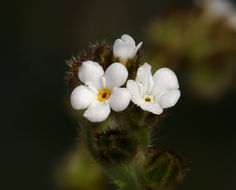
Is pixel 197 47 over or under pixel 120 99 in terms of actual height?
over

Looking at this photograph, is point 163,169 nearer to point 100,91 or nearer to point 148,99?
point 148,99

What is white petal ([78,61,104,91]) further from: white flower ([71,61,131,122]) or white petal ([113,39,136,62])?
white petal ([113,39,136,62])

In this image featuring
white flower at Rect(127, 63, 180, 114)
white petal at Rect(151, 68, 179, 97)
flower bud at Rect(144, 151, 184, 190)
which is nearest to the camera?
white flower at Rect(127, 63, 180, 114)

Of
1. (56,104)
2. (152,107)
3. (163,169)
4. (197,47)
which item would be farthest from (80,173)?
(56,104)

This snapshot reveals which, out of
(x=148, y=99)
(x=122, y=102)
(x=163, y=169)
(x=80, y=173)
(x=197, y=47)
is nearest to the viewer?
(x=122, y=102)

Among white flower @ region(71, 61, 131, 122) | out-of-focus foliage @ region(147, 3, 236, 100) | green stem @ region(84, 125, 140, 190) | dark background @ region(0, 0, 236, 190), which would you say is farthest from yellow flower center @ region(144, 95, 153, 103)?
dark background @ region(0, 0, 236, 190)

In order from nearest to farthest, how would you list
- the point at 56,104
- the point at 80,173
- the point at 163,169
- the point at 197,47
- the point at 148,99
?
1. the point at 148,99
2. the point at 163,169
3. the point at 80,173
4. the point at 197,47
5. the point at 56,104
